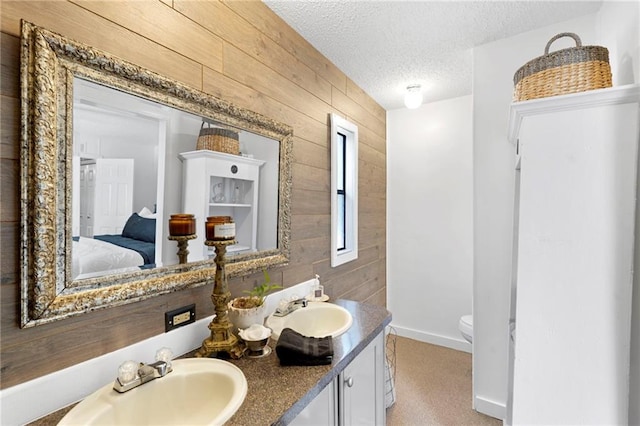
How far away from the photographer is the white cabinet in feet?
3.39

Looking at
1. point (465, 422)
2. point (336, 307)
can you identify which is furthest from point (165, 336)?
point (465, 422)

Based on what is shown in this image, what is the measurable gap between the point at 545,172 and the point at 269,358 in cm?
129

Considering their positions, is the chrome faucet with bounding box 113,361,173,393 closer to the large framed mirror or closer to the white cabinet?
the large framed mirror

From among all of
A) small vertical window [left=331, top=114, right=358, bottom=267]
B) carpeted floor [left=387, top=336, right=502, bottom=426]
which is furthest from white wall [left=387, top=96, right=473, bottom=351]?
small vertical window [left=331, top=114, right=358, bottom=267]

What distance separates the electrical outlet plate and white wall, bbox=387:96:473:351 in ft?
8.36

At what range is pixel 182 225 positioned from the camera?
1249mm

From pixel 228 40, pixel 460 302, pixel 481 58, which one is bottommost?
pixel 460 302

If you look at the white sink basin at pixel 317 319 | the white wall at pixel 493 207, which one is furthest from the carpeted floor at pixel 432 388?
the white sink basin at pixel 317 319

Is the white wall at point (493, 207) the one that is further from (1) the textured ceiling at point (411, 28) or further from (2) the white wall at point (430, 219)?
(2) the white wall at point (430, 219)

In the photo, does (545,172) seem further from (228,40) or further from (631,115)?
(228,40)

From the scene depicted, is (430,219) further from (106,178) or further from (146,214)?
(106,178)

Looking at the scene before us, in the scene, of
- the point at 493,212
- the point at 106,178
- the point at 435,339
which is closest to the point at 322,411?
the point at 106,178

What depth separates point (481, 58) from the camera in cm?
Result: 213

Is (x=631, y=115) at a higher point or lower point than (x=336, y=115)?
lower
